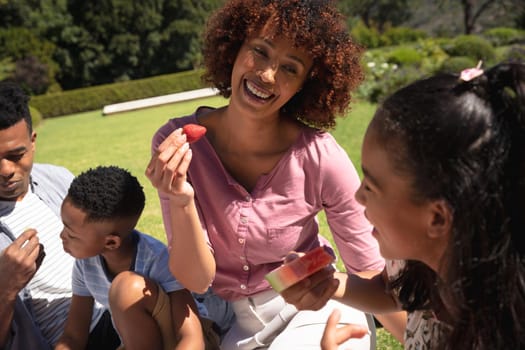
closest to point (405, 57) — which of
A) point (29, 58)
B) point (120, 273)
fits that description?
point (120, 273)

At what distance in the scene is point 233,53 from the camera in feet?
8.92

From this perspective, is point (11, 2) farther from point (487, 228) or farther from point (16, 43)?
point (487, 228)

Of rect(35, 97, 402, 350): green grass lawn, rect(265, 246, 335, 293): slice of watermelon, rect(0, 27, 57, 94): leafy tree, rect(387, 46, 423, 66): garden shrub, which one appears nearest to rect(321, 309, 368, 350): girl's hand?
rect(265, 246, 335, 293): slice of watermelon

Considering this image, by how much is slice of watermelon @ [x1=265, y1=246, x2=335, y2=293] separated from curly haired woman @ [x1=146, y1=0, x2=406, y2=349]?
0.57m

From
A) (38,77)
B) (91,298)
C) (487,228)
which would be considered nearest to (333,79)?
(487,228)

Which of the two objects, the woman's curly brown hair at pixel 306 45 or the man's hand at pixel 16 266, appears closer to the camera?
the man's hand at pixel 16 266

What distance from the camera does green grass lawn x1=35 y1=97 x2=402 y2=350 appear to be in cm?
700

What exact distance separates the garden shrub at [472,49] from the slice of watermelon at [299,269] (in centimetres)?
1619

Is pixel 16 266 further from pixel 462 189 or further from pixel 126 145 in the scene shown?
pixel 126 145

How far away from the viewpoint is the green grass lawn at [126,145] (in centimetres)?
700

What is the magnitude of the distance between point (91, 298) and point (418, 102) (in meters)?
1.67

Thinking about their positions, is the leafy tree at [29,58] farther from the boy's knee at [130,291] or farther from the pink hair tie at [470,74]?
the pink hair tie at [470,74]

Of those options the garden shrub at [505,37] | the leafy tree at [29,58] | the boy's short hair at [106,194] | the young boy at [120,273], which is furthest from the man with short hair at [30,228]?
the leafy tree at [29,58]

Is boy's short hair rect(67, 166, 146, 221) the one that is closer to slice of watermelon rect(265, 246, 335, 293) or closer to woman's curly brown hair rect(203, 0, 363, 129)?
woman's curly brown hair rect(203, 0, 363, 129)
